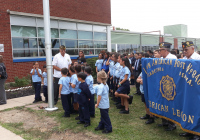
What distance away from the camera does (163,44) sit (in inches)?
184

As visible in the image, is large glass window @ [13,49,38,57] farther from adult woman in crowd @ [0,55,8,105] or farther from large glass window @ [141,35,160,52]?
large glass window @ [141,35,160,52]

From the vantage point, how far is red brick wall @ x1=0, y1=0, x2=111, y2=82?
10.3 meters

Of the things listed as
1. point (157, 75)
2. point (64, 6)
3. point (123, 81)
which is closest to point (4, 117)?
point (123, 81)

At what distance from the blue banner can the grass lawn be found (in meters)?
0.41

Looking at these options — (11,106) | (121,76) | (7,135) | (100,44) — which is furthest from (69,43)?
(7,135)

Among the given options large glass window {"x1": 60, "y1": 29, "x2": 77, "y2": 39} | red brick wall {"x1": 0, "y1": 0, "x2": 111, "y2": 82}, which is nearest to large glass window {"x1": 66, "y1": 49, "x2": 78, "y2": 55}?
large glass window {"x1": 60, "y1": 29, "x2": 77, "y2": 39}

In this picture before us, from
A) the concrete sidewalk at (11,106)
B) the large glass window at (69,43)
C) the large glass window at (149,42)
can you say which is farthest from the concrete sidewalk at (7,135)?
the large glass window at (149,42)

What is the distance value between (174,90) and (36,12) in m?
10.2

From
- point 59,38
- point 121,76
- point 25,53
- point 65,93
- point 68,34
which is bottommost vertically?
point 65,93

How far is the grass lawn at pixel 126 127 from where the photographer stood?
4066mm

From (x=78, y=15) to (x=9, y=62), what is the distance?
6.21 m

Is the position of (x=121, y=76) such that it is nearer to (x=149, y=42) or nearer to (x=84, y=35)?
(x=84, y=35)

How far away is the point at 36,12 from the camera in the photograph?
11609mm

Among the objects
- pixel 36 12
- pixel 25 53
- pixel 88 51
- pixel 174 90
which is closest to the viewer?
pixel 174 90
